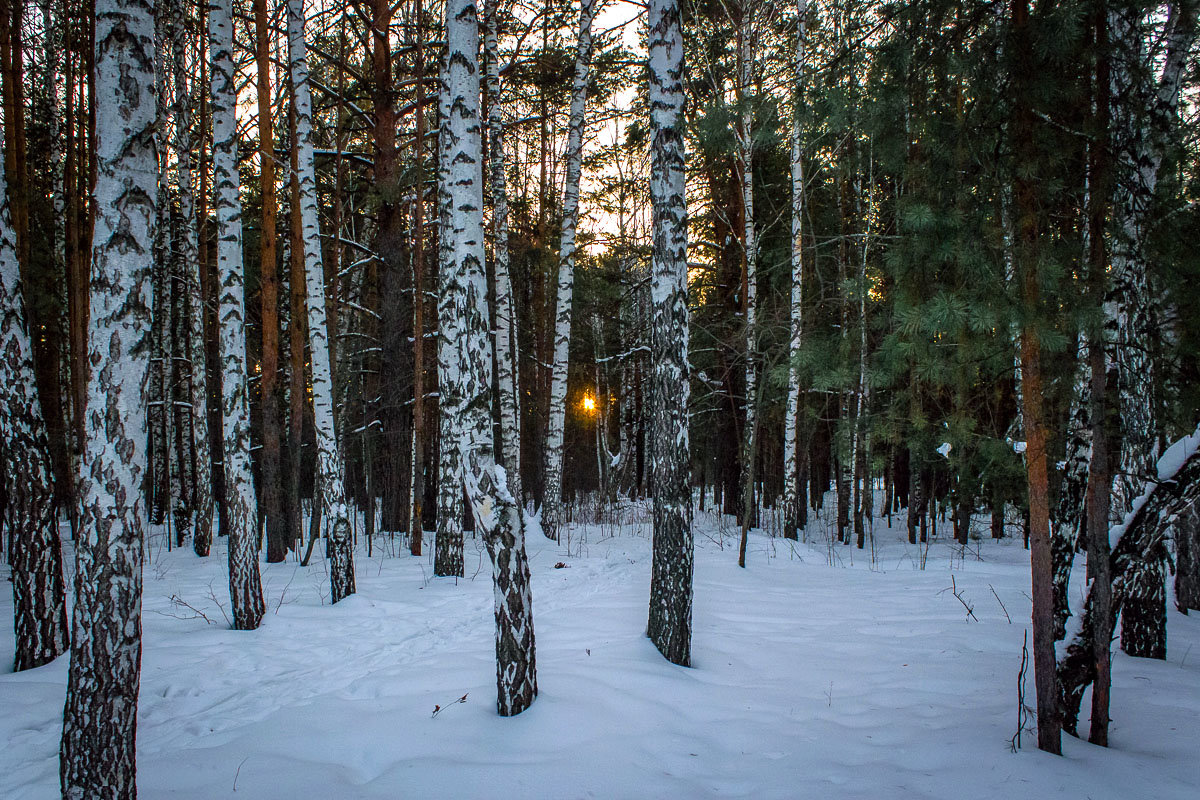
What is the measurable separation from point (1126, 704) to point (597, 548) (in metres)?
8.90

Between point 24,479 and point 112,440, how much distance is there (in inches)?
113

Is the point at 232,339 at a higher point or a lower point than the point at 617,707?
higher

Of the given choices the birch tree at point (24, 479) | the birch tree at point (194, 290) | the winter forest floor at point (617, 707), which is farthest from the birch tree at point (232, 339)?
the birch tree at point (194, 290)

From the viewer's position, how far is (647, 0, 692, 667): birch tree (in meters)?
4.71

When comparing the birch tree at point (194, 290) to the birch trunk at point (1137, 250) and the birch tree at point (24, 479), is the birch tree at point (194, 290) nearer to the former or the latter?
the birch tree at point (24, 479)

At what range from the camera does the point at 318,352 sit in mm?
7398

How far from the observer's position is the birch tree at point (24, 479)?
4.49 meters

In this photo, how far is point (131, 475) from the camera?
2.70 metres

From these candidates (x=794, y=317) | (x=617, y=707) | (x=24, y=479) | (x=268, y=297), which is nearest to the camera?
(x=617, y=707)

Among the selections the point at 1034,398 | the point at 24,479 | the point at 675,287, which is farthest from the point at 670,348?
the point at 24,479

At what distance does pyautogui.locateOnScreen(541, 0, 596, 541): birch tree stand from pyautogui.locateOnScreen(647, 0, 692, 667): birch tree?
→ 21.9ft

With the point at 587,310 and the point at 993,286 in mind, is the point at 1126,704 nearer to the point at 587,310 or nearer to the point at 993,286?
the point at 993,286

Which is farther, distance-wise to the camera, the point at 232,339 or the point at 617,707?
the point at 232,339

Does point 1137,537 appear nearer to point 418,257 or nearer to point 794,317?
point 794,317
